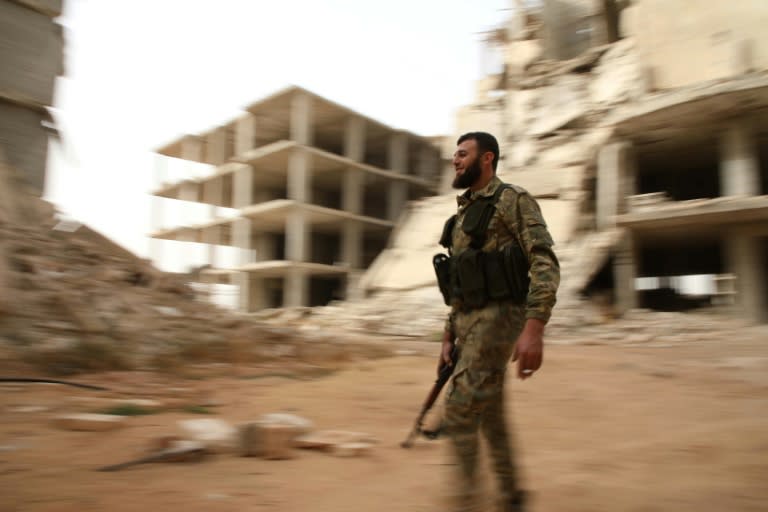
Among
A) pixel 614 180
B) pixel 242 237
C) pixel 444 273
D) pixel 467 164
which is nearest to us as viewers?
pixel 467 164

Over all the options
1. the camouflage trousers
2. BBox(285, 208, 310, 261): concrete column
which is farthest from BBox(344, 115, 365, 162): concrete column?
the camouflage trousers

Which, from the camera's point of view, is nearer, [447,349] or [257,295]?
[447,349]

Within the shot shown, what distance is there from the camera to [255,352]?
255 inches

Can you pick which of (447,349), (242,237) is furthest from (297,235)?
(447,349)

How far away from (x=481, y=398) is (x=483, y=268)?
53 cm

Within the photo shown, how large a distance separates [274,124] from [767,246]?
728 inches

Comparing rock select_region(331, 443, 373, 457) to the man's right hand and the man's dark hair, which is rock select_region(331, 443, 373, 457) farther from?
the man's dark hair

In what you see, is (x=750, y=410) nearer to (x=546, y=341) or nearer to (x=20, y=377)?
(x=546, y=341)

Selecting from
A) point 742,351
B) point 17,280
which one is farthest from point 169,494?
point 742,351

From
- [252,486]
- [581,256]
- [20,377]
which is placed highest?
[581,256]

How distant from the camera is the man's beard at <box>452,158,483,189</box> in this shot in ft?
7.44

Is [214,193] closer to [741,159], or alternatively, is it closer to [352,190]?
[352,190]

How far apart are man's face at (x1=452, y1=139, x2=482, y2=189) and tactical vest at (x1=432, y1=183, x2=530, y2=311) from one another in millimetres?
100

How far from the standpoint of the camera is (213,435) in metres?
3.00
